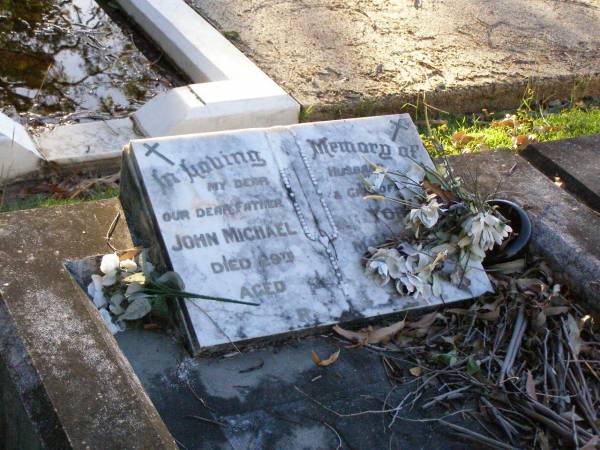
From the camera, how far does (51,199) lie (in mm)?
3475

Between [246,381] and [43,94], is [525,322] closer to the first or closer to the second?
[246,381]

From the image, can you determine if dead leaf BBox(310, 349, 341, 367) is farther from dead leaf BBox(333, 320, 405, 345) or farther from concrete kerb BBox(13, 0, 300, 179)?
concrete kerb BBox(13, 0, 300, 179)

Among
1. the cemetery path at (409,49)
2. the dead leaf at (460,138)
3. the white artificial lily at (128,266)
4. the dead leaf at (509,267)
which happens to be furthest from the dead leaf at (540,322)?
the cemetery path at (409,49)

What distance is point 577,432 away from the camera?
2.30 meters

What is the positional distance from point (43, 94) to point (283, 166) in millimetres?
2097

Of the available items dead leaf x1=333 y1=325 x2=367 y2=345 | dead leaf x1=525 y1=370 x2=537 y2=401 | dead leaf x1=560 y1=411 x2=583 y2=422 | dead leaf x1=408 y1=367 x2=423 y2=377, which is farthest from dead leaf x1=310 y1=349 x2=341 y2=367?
dead leaf x1=560 y1=411 x2=583 y2=422

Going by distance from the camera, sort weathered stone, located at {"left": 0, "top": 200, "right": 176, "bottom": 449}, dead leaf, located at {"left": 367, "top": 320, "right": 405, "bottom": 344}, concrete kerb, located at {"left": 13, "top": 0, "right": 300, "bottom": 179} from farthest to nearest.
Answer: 1. concrete kerb, located at {"left": 13, "top": 0, "right": 300, "bottom": 179}
2. dead leaf, located at {"left": 367, "top": 320, "right": 405, "bottom": 344}
3. weathered stone, located at {"left": 0, "top": 200, "right": 176, "bottom": 449}

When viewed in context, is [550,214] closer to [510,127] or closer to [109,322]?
[510,127]

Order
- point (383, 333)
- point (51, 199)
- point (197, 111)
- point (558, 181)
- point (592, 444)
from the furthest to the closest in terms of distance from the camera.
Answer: point (197, 111)
point (51, 199)
point (558, 181)
point (383, 333)
point (592, 444)

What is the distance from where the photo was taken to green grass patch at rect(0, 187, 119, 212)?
3418 millimetres

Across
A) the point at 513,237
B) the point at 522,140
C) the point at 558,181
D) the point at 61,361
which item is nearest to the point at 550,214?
the point at 513,237

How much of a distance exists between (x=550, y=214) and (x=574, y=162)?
0.48 metres

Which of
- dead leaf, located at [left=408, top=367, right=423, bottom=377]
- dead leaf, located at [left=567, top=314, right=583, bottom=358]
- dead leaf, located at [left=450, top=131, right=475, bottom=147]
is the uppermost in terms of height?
dead leaf, located at [left=567, top=314, right=583, bottom=358]

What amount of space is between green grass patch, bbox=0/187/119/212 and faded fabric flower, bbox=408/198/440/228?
147 cm
